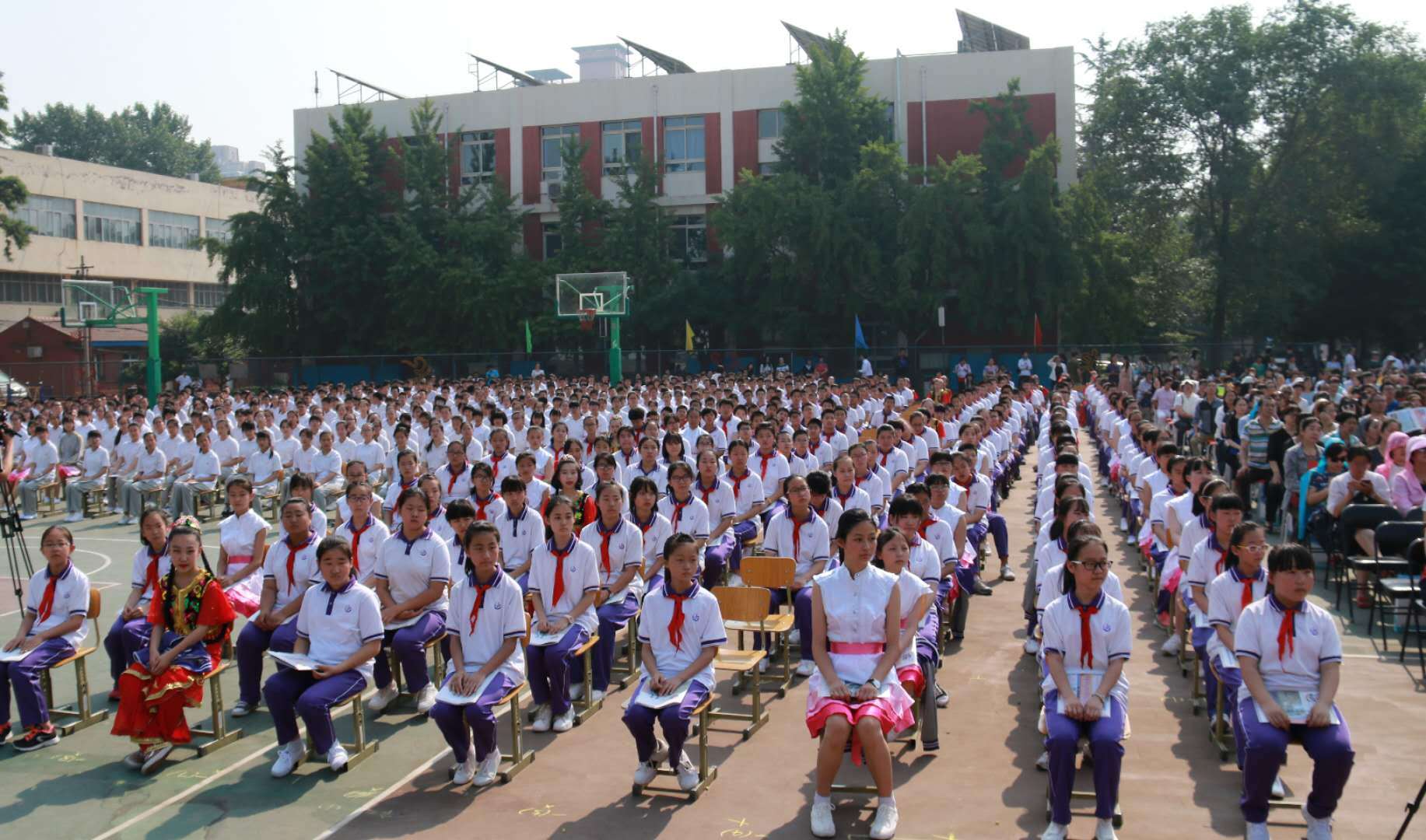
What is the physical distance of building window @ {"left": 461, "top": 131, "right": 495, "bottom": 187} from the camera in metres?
45.9

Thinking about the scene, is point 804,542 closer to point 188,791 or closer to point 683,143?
point 188,791

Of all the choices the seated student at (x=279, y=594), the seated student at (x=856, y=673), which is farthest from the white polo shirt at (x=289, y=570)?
the seated student at (x=856, y=673)

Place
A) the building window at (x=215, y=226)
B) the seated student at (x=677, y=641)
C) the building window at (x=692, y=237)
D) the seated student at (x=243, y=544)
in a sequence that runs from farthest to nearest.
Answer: the building window at (x=215, y=226) < the building window at (x=692, y=237) < the seated student at (x=243, y=544) < the seated student at (x=677, y=641)

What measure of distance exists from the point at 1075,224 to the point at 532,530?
3082 centimetres

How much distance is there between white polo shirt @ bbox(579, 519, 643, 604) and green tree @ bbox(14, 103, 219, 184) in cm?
8252

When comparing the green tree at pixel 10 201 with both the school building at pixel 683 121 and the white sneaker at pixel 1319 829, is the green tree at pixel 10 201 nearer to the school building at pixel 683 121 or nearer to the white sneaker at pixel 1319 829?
the school building at pixel 683 121

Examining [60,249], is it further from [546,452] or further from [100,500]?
[546,452]

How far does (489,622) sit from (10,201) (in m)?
42.3

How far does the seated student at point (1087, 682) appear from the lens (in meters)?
5.69

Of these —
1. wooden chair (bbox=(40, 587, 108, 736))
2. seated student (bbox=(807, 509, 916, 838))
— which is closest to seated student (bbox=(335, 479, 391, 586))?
wooden chair (bbox=(40, 587, 108, 736))

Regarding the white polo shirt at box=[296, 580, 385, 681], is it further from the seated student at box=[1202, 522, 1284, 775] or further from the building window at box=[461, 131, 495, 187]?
the building window at box=[461, 131, 495, 187]

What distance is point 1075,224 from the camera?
36.4 m

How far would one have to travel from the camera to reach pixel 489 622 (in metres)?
7.09

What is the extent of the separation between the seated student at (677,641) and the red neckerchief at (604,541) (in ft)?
5.27
